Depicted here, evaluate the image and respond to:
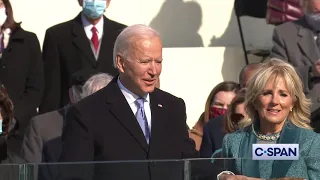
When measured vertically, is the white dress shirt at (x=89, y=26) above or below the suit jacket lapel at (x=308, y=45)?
above

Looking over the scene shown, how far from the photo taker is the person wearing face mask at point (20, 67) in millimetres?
9797

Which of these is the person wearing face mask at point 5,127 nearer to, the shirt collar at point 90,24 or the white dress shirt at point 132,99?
the white dress shirt at point 132,99

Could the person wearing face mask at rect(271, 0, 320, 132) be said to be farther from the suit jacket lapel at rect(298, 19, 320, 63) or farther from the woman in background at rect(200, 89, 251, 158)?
the woman in background at rect(200, 89, 251, 158)

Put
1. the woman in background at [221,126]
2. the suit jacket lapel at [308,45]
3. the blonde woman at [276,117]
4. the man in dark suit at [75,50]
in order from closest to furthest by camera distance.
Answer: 1. the blonde woman at [276,117]
2. the woman in background at [221,126]
3. the man in dark suit at [75,50]
4. the suit jacket lapel at [308,45]

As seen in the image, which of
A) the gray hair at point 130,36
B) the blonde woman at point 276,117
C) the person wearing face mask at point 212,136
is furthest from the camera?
the person wearing face mask at point 212,136

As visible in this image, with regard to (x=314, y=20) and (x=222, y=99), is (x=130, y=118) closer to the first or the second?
(x=222, y=99)

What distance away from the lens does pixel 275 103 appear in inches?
258

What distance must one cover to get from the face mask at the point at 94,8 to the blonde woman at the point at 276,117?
11.5 ft

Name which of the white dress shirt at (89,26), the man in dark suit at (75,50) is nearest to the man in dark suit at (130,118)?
the man in dark suit at (75,50)

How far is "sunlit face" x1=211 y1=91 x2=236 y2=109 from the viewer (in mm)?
9477

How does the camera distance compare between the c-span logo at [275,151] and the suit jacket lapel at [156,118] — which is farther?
the suit jacket lapel at [156,118]

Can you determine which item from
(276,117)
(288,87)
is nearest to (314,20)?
(288,87)

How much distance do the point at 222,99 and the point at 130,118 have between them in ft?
9.67

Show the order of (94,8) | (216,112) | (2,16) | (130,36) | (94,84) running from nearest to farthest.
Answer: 1. (130,36)
2. (94,84)
3. (216,112)
4. (2,16)
5. (94,8)
